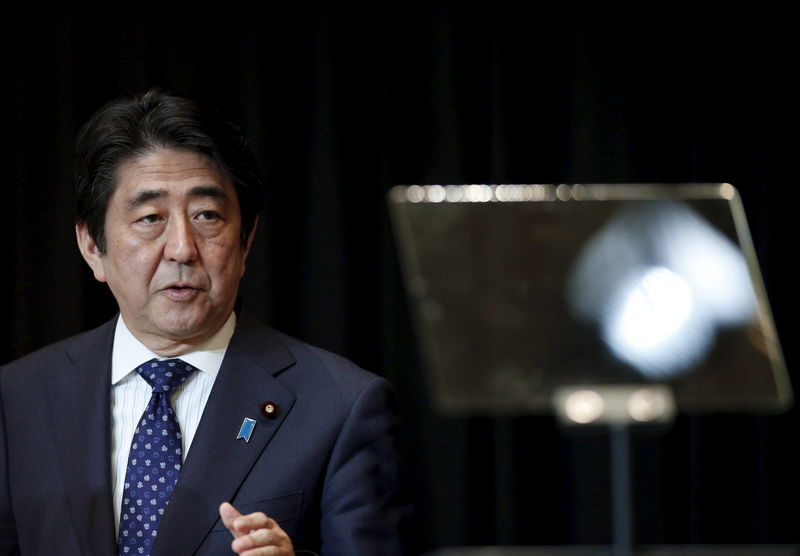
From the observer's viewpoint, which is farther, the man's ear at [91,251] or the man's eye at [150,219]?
the man's ear at [91,251]

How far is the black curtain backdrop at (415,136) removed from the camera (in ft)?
9.89

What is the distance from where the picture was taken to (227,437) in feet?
6.34

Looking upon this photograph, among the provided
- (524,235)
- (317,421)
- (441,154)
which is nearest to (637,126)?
(441,154)

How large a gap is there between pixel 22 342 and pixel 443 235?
2.30m

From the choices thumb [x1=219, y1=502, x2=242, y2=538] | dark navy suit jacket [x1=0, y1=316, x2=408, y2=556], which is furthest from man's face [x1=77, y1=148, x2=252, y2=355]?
thumb [x1=219, y1=502, x2=242, y2=538]

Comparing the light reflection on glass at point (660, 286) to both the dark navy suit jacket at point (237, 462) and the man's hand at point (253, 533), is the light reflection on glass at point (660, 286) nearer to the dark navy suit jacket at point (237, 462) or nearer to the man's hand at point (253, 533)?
the man's hand at point (253, 533)

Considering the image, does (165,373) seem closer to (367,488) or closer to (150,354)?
(150,354)

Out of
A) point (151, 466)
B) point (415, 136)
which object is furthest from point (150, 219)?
point (415, 136)

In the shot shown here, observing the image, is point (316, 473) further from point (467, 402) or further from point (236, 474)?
point (467, 402)

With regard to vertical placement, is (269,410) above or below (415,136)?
below

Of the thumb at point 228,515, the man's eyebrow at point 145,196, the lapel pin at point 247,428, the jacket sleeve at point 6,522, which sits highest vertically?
the man's eyebrow at point 145,196

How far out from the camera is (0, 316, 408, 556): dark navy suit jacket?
1.88 meters

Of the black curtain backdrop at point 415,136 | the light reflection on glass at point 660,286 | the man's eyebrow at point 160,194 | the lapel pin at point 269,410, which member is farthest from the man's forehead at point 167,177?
the light reflection on glass at point 660,286

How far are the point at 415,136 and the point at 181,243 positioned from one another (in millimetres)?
1210
